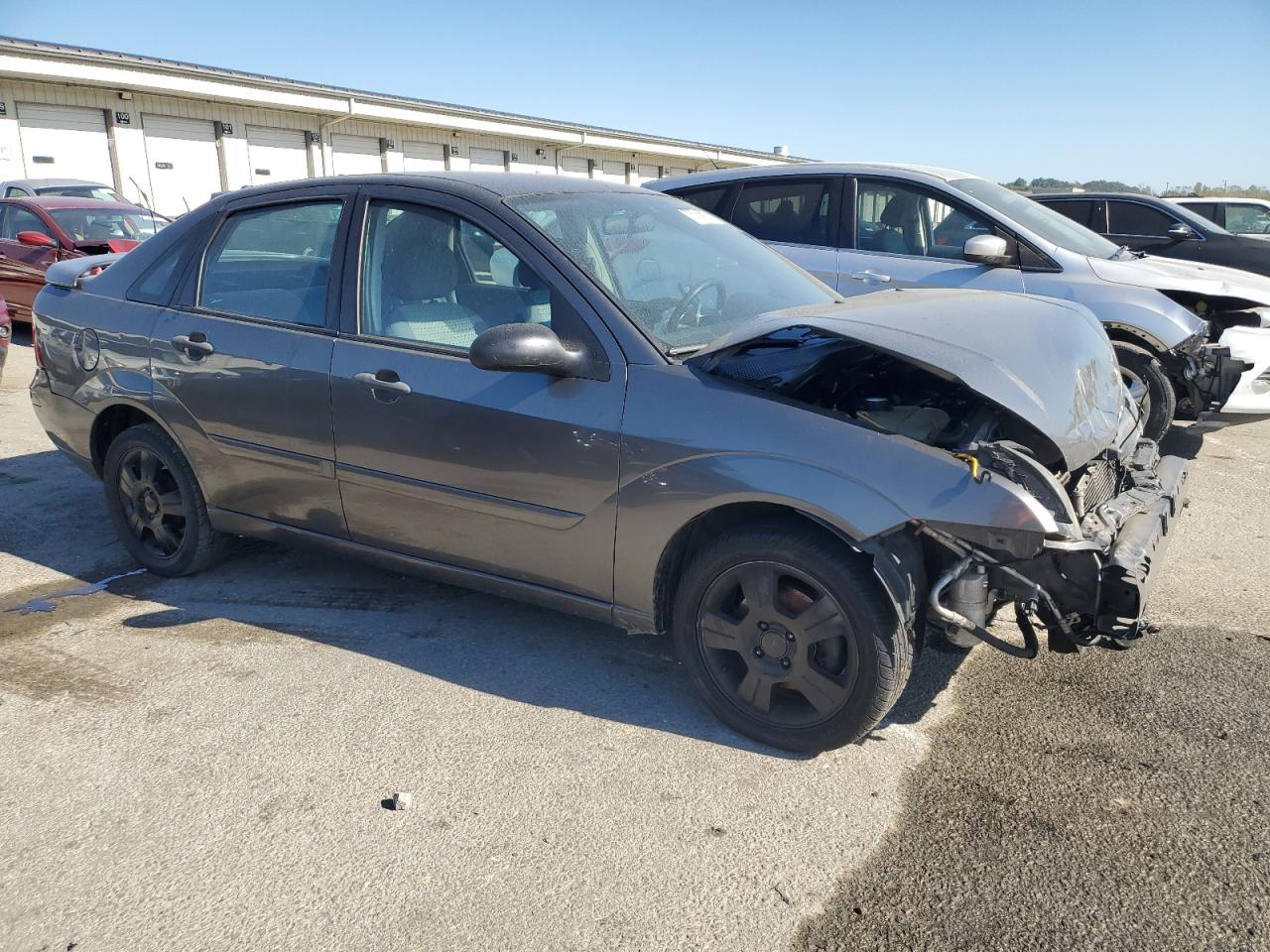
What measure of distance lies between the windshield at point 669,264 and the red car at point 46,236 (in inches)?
353

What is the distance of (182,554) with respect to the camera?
439 cm

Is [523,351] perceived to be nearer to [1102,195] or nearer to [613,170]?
[1102,195]

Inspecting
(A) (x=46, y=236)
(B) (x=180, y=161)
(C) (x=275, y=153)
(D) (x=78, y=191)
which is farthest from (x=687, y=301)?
(C) (x=275, y=153)

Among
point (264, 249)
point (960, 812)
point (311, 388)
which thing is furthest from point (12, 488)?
point (960, 812)

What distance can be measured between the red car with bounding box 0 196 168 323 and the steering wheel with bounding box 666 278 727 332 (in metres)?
9.31

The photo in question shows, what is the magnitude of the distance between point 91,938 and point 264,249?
277cm

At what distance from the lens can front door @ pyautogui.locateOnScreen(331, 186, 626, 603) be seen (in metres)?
3.21

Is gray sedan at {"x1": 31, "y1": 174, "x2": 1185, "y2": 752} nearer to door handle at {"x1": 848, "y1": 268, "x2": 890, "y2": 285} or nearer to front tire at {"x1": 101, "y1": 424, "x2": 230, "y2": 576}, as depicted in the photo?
front tire at {"x1": 101, "y1": 424, "x2": 230, "y2": 576}

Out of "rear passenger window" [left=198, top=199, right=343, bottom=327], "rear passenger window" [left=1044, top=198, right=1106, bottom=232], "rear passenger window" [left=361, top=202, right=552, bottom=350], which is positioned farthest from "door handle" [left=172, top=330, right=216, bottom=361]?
"rear passenger window" [left=1044, top=198, right=1106, bottom=232]

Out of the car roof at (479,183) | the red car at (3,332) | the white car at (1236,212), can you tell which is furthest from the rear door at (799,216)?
the white car at (1236,212)

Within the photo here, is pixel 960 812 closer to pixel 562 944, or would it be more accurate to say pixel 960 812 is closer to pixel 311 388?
pixel 562 944

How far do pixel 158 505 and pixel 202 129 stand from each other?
21.1 m

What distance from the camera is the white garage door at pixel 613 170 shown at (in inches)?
1369

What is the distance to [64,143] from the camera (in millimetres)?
19391
